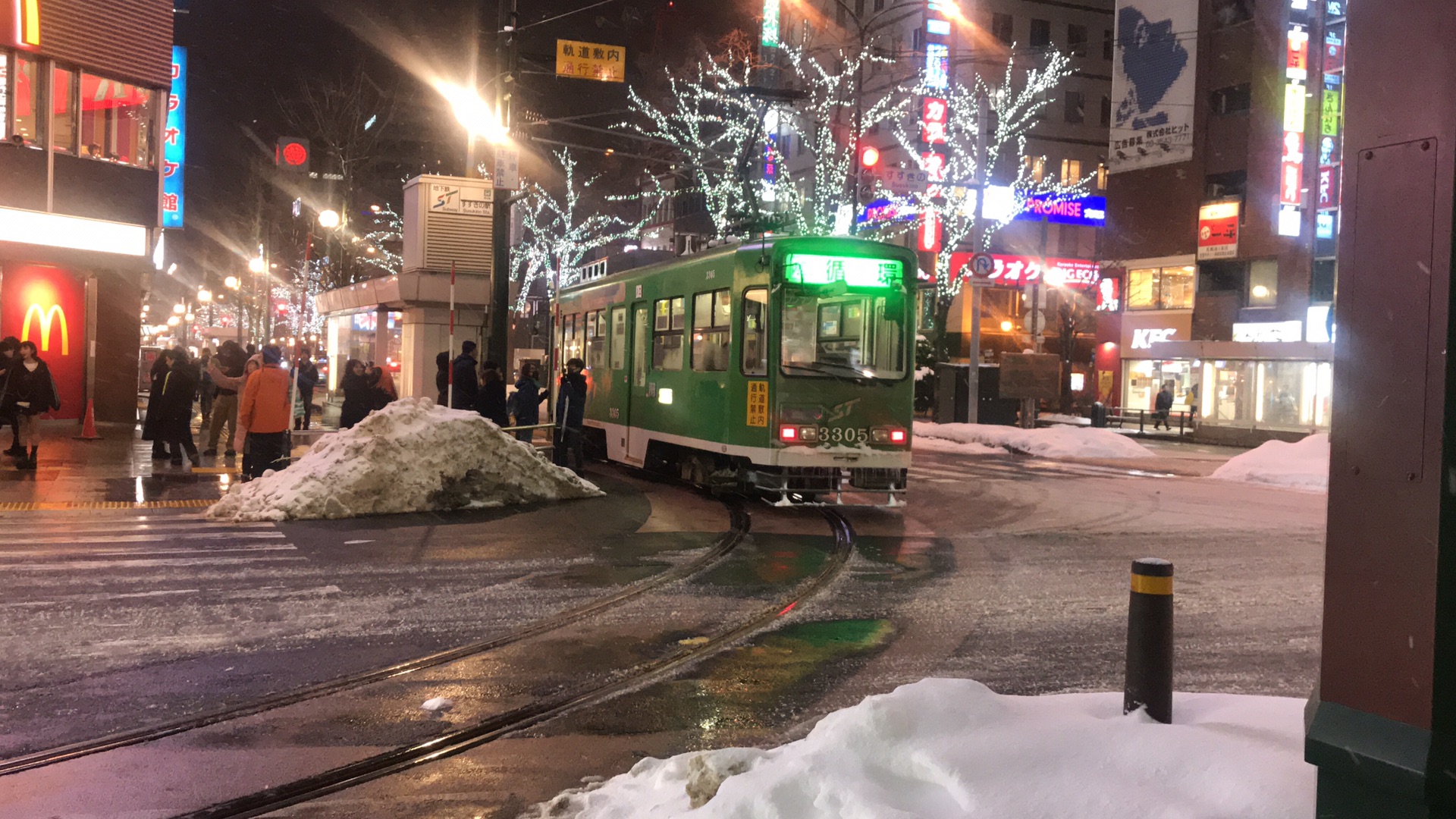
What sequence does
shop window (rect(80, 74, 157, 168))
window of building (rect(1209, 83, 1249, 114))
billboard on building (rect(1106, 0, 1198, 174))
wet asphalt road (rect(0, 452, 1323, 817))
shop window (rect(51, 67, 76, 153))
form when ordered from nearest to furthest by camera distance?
wet asphalt road (rect(0, 452, 1323, 817)) → shop window (rect(51, 67, 76, 153)) → shop window (rect(80, 74, 157, 168)) → window of building (rect(1209, 83, 1249, 114)) → billboard on building (rect(1106, 0, 1198, 174))

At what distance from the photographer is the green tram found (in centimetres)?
1406

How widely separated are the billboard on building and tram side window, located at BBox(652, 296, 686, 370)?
3591 centimetres

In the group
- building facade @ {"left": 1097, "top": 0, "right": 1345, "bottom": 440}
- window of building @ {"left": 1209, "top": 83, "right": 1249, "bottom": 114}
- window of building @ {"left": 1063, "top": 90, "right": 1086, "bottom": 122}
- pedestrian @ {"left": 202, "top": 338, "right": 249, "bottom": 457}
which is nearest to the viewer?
pedestrian @ {"left": 202, "top": 338, "right": 249, "bottom": 457}

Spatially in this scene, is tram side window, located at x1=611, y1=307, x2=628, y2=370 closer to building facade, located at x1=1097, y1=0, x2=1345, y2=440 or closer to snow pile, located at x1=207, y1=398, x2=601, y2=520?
snow pile, located at x1=207, y1=398, x2=601, y2=520

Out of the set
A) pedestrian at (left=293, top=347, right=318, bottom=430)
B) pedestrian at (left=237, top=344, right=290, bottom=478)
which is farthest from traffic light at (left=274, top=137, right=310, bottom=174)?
pedestrian at (left=237, top=344, right=290, bottom=478)

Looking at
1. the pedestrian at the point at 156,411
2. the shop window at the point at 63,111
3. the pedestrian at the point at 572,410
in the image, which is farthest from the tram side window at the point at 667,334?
the shop window at the point at 63,111

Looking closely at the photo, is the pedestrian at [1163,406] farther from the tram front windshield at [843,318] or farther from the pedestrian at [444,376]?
the tram front windshield at [843,318]

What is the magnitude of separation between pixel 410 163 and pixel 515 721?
80268mm

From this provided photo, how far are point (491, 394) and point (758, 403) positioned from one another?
5101 millimetres

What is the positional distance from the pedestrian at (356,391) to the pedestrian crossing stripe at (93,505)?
170 inches

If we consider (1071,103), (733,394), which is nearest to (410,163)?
(1071,103)

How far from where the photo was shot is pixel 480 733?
5.45m

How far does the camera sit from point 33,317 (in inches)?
933

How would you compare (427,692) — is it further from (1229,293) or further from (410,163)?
(410,163)
